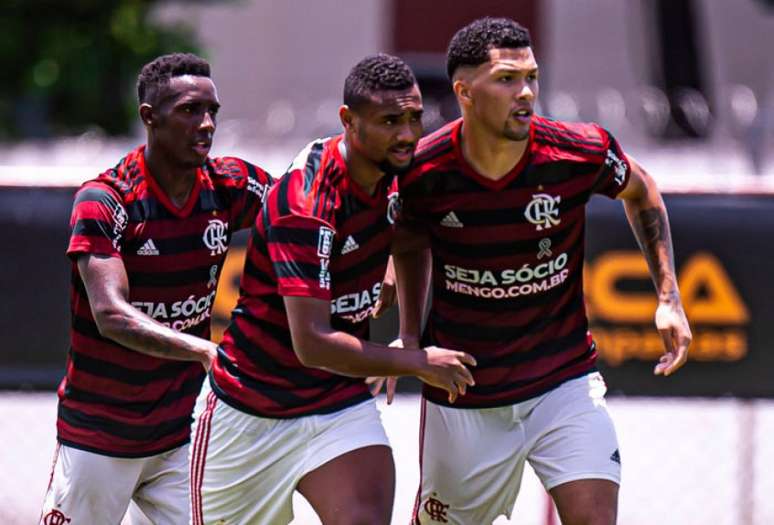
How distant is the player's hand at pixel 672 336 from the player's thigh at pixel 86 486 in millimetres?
1866

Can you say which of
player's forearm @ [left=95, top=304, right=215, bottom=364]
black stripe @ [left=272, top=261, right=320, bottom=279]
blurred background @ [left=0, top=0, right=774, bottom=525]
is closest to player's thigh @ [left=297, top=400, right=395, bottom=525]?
player's forearm @ [left=95, top=304, right=215, bottom=364]

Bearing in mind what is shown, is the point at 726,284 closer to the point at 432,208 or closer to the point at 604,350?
the point at 604,350

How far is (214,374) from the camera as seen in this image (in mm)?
4973

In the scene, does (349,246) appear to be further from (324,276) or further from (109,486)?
(109,486)

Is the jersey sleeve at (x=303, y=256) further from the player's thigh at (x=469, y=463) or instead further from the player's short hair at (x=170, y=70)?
the player's thigh at (x=469, y=463)

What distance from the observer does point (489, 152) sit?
503 centimetres

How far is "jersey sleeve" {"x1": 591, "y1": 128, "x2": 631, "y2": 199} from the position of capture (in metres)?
5.20

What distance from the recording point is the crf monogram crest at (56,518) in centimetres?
519

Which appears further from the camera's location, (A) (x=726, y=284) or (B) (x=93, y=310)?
(A) (x=726, y=284)

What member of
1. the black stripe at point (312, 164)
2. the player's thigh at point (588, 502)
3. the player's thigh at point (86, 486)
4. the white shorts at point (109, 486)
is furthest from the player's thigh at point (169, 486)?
the player's thigh at point (588, 502)

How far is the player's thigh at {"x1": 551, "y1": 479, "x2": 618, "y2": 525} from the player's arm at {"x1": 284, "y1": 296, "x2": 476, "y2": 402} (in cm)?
72

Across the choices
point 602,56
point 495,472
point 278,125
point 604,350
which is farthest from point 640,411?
point 602,56

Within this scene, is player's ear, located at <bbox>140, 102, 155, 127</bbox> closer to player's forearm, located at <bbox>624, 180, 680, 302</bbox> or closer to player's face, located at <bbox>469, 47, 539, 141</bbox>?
player's face, located at <bbox>469, 47, 539, 141</bbox>

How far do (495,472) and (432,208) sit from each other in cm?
98
